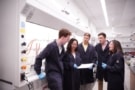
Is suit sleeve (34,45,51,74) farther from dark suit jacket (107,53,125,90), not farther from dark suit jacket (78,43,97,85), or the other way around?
dark suit jacket (107,53,125,90)

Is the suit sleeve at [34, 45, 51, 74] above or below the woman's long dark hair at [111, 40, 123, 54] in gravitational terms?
below

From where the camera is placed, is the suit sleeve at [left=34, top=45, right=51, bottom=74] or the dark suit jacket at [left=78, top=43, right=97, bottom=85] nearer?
the suit sleeve at [left=34, top=45, right=51, bottom=74]

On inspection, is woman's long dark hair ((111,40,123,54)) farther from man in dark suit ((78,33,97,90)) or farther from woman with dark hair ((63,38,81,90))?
woman with dark hair ((63,38,81,90))

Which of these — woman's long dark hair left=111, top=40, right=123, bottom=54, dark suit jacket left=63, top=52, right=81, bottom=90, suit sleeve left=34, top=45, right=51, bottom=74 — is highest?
woman's long dark hair left=111, top=40, right=123, bottom=54

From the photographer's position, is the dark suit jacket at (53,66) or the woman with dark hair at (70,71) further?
the woman with dark hair at (70,71)

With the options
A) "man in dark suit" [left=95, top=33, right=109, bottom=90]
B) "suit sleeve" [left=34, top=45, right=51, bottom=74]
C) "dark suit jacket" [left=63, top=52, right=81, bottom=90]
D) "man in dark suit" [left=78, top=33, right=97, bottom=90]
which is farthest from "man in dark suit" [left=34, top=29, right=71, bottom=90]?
"man in dark suit" [left=95, top=33, right=109, bottom=90]

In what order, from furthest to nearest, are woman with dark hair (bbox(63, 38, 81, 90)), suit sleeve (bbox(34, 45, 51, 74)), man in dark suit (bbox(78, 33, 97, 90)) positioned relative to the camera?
1. man in dark suit (bbox(78, 33, 97, 90))
2. woman with dark hair (bbox(63, 38, 81, 90))
3. suit sleeve (bbox(34, 45, 51, 74))

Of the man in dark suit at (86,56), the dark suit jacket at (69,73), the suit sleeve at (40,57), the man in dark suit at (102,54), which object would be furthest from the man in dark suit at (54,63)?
the man in dark suit at (102,54)

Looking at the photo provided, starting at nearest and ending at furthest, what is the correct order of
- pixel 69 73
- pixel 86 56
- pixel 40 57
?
pixel 40 57, pixel 69 73, pixel 86 56

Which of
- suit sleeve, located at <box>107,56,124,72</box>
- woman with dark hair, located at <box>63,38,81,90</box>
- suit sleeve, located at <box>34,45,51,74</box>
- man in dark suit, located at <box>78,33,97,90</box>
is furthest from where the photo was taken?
man in dark suit, located at <box>78,33,97,90</box>

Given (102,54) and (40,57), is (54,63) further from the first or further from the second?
(102,54)

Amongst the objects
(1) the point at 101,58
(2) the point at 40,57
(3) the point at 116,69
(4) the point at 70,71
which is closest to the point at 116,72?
(3) the point at 116,69

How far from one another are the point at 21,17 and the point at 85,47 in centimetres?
156

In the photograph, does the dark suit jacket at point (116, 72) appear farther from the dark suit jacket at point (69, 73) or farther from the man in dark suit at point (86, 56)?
the dark suit jacket at point (69, 73)
